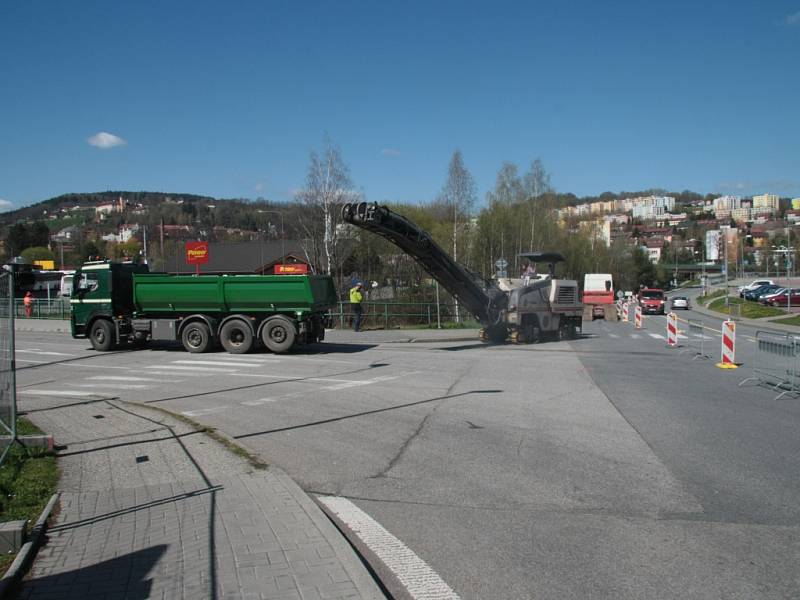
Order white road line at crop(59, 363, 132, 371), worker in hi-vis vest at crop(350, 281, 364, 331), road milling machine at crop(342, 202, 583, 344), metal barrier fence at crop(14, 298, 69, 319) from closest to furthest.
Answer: white road line at crop(59, 363, 132, 371), road milling machine at crop(342, 202, 583, 344), worker in hi-vis vest at crop(350, 281, 364, 331), metal barrier fence at crop(14, 298, 69, 319)

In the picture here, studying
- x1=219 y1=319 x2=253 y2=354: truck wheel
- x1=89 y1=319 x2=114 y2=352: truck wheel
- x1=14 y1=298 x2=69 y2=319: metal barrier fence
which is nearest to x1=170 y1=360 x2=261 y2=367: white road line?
x1=219 y1=319 x2=253 y2=354: truck wheel

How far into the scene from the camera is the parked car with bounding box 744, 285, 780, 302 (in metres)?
72.4

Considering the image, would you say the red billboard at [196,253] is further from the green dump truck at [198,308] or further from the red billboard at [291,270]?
the red billboard at [291,270]

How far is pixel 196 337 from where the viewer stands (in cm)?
2141

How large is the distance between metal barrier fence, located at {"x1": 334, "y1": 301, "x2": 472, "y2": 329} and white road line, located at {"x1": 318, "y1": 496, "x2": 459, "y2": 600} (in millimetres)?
25669

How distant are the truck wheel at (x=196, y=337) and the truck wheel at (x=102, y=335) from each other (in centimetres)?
269

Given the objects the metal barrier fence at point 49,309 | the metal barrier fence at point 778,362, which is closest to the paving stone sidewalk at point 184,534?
the metal barrier fence at point 778,362

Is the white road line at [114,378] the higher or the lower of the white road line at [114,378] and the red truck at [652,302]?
the lower

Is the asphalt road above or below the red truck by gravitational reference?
below

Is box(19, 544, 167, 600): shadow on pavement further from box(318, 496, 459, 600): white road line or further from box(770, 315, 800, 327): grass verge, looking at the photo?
box(770, 315, 800, 327): grass verge

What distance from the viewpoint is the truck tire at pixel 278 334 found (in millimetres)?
20391

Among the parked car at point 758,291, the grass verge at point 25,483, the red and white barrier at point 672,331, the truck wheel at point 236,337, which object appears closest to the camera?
the grass verge at point 25,483

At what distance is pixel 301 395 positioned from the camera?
13.1 metres

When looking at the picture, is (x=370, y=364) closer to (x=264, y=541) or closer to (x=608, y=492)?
(x=608, y=492)
